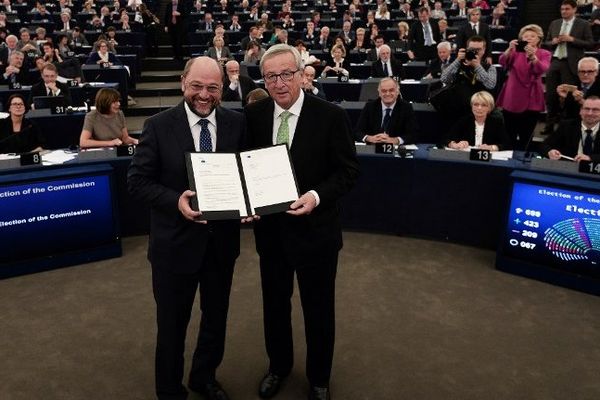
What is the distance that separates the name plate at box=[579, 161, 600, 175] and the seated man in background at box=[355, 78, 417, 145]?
155cm

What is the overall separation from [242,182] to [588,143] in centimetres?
326

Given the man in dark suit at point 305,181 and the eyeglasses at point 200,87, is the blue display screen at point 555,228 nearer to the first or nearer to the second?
the man in dark suit at point 305,181

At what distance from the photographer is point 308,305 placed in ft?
8.56

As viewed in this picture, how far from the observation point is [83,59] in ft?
35.7

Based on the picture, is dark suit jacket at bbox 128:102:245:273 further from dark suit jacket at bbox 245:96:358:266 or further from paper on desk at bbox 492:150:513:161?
paper on desk at bbox 492:150:513:161

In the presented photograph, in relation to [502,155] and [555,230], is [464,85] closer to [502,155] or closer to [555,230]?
[502,155]

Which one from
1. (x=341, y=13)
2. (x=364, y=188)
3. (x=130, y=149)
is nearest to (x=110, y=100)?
(x=130, y=149)

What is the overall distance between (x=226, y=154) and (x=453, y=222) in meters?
2.99

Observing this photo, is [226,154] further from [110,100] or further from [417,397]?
[110,100]

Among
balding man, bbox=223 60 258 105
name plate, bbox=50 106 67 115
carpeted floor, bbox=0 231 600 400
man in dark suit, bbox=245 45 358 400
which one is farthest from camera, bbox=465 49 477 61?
name plate, bbox=50 106 67 115

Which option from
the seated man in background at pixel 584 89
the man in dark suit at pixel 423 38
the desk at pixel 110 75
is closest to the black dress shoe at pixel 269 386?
the seated man in background at pixel 584 89

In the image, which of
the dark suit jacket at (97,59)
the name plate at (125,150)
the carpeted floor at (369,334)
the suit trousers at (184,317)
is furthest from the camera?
the dark suit jacket at (97,59)

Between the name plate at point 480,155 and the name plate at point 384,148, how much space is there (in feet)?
2.16

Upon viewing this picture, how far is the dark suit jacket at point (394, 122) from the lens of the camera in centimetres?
518
